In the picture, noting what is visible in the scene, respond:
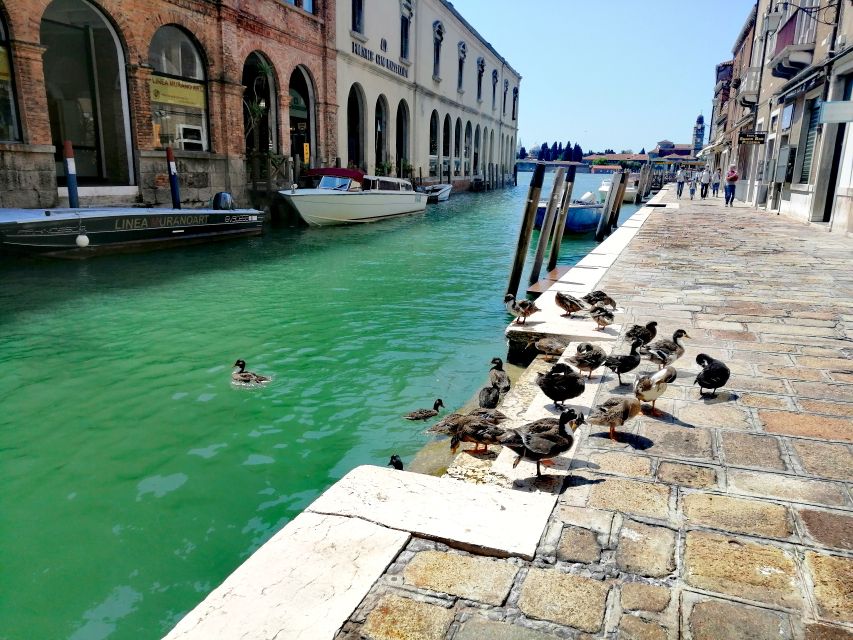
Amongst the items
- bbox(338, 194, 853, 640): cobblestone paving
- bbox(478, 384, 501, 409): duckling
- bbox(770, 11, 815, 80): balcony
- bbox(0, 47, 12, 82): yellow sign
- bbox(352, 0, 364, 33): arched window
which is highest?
bbox(352, 0, 364, 33): arched window

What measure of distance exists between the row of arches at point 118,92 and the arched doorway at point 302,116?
293 cm

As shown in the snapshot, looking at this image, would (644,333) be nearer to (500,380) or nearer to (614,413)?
(500,380)

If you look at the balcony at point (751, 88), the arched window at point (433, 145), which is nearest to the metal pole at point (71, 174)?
the arched window at point (433, 145)

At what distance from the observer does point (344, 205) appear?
19828 mm

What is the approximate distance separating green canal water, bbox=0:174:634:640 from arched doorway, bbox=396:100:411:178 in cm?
2130

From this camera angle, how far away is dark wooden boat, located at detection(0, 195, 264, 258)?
11.2 m

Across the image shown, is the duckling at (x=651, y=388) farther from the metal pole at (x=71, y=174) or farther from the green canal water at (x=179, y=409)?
the metal pole at (x=71, y=174)

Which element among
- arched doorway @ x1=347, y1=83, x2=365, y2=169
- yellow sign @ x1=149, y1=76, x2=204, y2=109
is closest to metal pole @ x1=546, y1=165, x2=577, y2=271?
yellow sign @ x1=149, y1=76, x2=204, y2=109

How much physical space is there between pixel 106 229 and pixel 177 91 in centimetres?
631

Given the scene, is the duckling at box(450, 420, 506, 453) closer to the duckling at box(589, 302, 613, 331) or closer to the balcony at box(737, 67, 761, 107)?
the duckling at box(589, 302, 613, 331)

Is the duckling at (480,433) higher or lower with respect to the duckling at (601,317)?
lower

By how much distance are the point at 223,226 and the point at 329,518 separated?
45.5ft

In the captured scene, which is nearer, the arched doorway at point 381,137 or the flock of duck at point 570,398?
the flock of duck at point 570,398

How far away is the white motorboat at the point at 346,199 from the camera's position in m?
18.6
